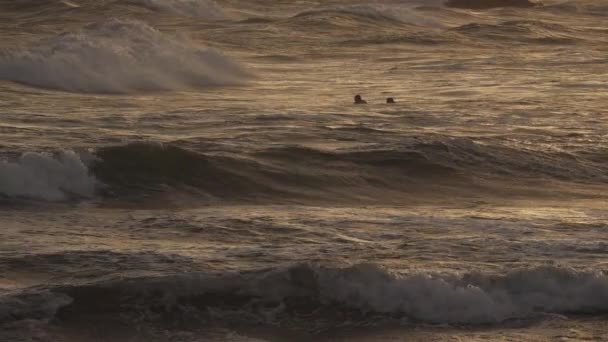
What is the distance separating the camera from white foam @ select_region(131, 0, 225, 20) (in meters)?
35.9

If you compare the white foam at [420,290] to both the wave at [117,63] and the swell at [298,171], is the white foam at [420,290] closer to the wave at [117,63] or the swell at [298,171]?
the swell at [298,171]

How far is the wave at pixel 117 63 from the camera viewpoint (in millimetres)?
21125

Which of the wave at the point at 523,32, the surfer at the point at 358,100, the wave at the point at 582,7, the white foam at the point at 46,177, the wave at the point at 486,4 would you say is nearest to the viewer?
the white foam at the point at 46,177

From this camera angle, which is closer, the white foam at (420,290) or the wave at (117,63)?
the white foam at (420,290)

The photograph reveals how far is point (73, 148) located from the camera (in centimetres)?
1380

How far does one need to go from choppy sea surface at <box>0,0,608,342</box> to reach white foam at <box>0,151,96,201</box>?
25 mm

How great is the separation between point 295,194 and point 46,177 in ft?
7.41

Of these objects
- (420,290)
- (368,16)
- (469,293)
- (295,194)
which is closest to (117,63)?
(295,194)

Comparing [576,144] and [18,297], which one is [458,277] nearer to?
[18,297]

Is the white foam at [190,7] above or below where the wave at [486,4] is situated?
above

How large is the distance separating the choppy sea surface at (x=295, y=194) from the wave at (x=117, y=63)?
0.06 meters

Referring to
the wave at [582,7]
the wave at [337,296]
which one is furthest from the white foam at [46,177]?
the wave at [582,7]

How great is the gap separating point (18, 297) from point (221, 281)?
A: 125 cm

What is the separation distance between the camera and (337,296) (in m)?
8.55
